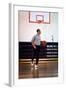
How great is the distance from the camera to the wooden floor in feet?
5.94

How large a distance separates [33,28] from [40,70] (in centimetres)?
38

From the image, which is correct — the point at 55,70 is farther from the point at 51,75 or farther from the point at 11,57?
the point at 11,57

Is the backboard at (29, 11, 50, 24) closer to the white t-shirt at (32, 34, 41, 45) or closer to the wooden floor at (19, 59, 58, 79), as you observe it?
the white t-shirt at (32, 34, 41, 45)

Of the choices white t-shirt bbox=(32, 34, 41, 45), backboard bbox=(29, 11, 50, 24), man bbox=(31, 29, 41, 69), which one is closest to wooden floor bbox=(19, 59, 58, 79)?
man bbox=(31, 29, 41, 69)

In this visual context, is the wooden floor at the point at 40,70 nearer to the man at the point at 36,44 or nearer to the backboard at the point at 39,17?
the man at the point at 36,44

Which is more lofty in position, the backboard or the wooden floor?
the backboard

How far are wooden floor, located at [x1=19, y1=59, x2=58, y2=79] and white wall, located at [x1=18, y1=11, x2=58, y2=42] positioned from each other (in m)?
0.21

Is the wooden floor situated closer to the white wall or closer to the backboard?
the white wall

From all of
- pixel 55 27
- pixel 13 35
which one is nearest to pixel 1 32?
pixel 13 35

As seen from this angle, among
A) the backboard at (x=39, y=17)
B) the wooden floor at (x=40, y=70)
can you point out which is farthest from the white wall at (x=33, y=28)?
the wooden floor at (x=40, y=70)

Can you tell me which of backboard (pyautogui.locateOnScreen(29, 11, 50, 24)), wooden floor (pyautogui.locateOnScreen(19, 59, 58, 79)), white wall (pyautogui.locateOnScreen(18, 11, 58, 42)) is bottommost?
wooden floor (pyautogui.locateOnScreen(19, 59, 58, 79))

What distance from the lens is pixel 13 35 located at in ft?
5.81

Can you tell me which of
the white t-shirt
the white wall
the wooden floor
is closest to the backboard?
the white wall

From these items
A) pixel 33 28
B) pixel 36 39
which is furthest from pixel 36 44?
pixel 33 28
